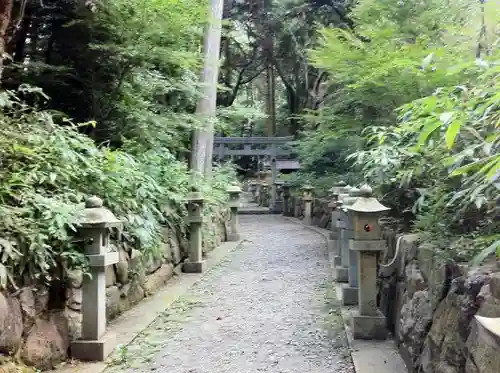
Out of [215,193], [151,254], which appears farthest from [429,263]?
[215,193]

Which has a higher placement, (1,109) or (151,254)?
(1,109)

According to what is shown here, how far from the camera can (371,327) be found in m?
3.54

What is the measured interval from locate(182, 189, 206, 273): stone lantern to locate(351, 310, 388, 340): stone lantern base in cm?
311

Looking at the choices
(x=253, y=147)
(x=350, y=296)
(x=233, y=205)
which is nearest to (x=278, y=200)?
(x=253, y=147)

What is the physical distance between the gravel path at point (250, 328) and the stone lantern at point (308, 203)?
5795 mm

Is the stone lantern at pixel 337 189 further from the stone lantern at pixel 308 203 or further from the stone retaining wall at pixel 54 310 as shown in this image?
the stone lantern at pixel 308 203

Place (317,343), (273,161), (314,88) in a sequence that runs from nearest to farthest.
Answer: (317,343), (273,161), (314,88)

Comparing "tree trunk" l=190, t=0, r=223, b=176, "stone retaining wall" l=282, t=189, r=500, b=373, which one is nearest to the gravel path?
"stone retaining wall" l=282, t=189, r=500, b=373

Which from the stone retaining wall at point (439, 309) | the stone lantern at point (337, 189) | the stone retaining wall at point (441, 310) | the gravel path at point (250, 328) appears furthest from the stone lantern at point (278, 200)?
the stone retaining wall at point (441, 310)

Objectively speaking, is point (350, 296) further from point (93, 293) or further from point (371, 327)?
point (93, 293)

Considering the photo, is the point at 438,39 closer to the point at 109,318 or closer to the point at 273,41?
the point at 109,318

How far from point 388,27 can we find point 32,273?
541 cm

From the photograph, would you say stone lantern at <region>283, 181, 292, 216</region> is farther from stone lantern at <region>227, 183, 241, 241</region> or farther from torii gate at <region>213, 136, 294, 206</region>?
stone lantern at <region>227, 183, 241, 241</region>

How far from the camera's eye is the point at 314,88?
19.2 metres
